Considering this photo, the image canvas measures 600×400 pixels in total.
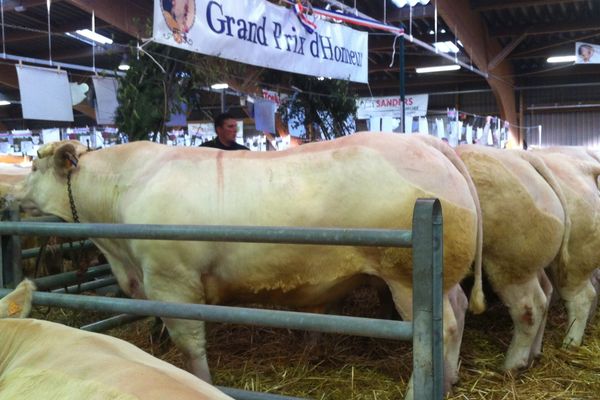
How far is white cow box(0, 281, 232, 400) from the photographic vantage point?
3.89 ft

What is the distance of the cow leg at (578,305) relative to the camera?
3717 mm

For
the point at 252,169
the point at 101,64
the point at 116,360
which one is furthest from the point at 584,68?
the point at 116,360

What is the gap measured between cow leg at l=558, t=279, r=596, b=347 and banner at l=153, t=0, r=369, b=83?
101 inches

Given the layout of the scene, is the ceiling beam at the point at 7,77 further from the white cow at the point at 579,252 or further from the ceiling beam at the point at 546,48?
the ceiling beam at the point at 546,48

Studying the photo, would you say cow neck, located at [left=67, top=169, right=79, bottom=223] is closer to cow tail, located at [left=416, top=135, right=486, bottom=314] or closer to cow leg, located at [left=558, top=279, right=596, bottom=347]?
cow tail, located at [left=416, top=135, right=486, bottom=314]

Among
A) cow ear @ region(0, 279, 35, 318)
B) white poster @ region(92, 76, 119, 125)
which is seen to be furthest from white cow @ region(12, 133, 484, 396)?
white poster @ region(92, 76, 119, 125)

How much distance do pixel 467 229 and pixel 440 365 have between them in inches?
42.4

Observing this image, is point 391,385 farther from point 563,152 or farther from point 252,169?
point 563,152

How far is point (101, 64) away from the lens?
13547 mm

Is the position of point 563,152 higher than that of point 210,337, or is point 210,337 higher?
point 563,152

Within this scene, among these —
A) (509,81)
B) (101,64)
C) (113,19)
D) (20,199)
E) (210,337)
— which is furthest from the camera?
(509,81)

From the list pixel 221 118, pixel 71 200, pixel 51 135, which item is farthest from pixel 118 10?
pixel 51 135

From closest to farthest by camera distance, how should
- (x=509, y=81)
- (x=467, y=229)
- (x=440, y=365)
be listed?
(x=440, y=365) < (x=467, y=229) < (x=509, y=81)

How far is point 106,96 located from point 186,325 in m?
2.95
